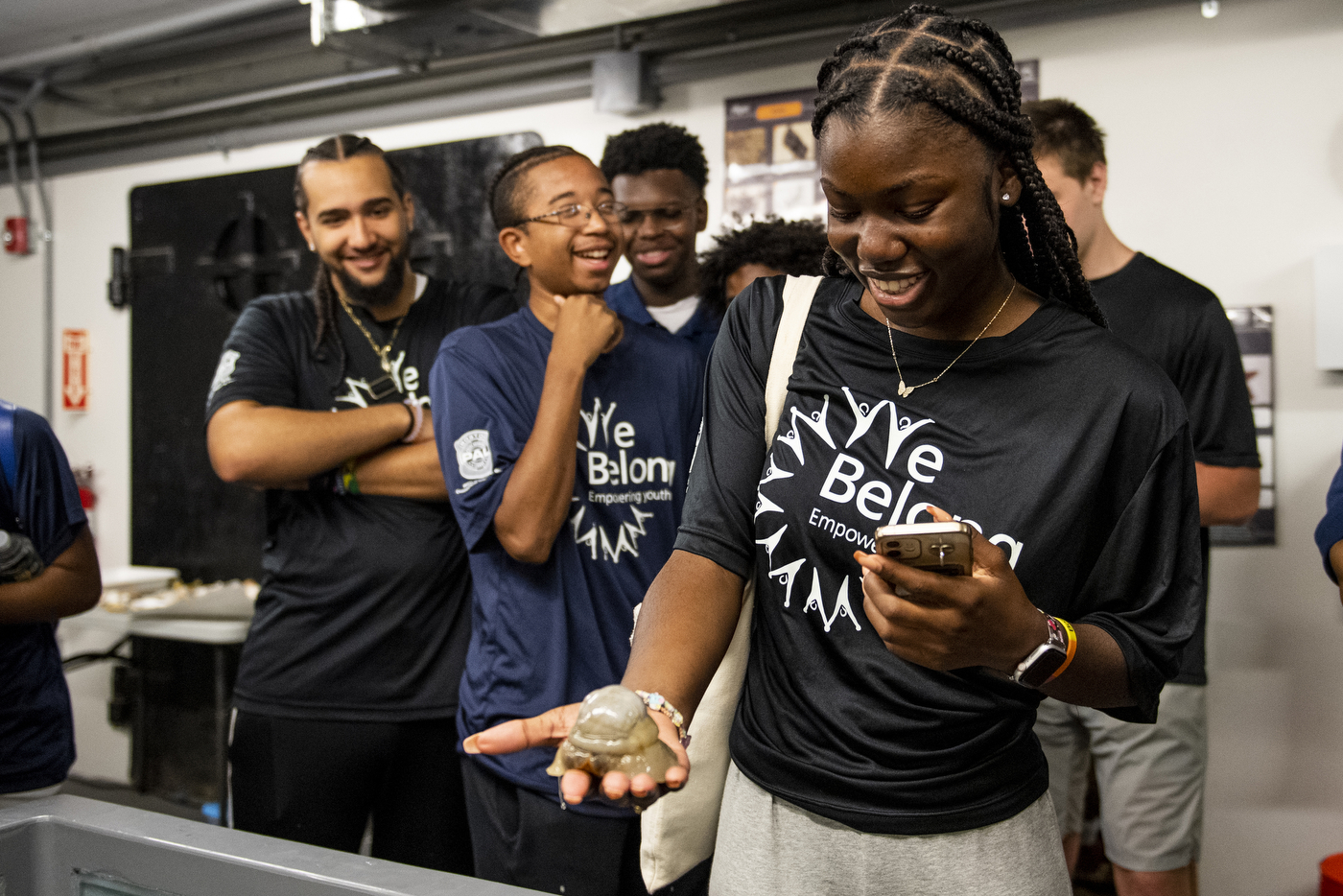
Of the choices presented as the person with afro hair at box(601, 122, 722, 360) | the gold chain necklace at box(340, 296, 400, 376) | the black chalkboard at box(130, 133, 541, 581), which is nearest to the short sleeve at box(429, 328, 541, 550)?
the gold chain necklace at box(340, 296, 400, 376)

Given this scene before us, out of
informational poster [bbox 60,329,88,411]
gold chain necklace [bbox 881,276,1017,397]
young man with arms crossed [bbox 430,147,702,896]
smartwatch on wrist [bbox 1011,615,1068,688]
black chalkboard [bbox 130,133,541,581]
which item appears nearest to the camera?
smartwatch on wrist [bbox 1011,615,1068,688]

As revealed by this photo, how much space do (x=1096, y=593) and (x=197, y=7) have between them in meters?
3.81

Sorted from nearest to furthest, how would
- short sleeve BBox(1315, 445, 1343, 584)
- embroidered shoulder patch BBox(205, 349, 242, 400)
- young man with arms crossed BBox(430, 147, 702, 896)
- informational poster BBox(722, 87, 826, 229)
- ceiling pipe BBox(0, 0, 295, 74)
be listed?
young man with arms crossed BBox(430, 147, 702, 896), short sleeve BBox(1315, 445, 1343, 584), embroidered shoulder patch BBox(205, 349, 242, 400), informational poster BBox(722, 87, 826, 229), ceiling pipe BBox(0, 0, 295, 74)

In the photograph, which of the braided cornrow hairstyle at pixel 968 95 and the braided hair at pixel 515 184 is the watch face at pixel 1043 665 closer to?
the braided cornrow hairstyle at pixel 968 95

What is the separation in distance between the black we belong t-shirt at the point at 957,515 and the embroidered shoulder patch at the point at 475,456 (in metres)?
0.60

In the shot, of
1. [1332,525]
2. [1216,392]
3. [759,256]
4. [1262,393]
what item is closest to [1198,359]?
[1216,392]

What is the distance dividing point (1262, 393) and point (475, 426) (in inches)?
85.4

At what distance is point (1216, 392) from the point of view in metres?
2.16

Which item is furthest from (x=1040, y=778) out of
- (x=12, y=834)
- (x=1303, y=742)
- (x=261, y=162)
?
(x=261, y=162)

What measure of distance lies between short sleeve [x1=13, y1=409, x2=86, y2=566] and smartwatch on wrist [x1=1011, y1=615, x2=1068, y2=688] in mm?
1767

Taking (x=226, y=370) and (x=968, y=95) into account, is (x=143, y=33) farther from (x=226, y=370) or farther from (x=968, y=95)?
(x=968, y=95)

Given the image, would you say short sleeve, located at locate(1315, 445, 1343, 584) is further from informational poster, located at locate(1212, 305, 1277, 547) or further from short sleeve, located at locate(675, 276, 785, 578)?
short sleeve, located at locate(675, 276, 785, 578)

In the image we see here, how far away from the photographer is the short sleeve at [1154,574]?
1094 mm

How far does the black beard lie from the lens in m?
2.18
